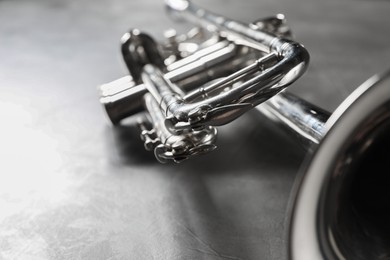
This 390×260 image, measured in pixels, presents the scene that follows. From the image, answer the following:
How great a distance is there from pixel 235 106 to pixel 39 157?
1.64 feet

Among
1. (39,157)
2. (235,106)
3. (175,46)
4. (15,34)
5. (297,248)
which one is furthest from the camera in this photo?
(15,34)

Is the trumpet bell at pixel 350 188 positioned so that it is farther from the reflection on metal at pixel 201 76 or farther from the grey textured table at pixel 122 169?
the reflection on metal at pixel 201 76

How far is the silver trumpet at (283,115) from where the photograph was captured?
1.78ft

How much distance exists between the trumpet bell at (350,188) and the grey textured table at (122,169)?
0.04 m

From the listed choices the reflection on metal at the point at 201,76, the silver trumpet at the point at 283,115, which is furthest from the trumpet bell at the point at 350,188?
the reflection on metal at the point at 201,76

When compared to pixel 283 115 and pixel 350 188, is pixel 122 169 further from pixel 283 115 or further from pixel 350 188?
pixel 350 188

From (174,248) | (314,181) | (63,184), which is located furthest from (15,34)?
(314,181)

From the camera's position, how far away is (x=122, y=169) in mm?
974

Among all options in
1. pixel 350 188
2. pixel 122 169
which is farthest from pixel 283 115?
pixel 122 169

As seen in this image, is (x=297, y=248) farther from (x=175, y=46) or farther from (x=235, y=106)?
(x=175, y=46)

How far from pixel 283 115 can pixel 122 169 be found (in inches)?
13.3

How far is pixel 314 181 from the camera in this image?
54 centimetres

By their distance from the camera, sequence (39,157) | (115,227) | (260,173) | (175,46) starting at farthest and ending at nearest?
(175,46) → (39,157) → (260,173) → (115,227)

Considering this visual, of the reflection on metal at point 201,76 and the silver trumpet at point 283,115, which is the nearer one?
the silver trumpet at point 283,115
